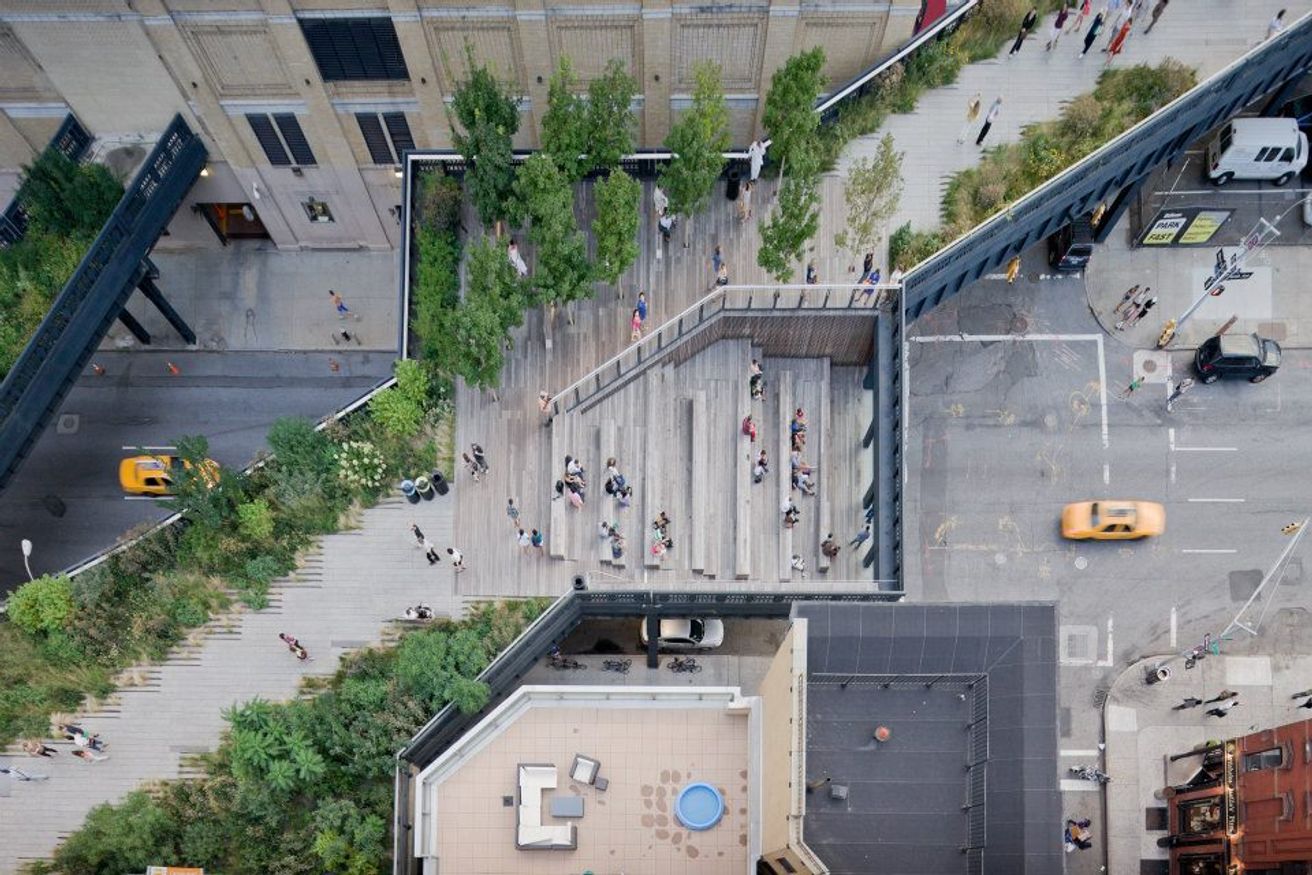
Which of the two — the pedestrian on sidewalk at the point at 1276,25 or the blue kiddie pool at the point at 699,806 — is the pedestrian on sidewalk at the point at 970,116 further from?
the blue kiddie pool at the point at 699,806

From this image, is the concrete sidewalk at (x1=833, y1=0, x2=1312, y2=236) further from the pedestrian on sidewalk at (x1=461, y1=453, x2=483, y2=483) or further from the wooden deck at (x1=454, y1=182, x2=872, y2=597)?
the pedestrian on sidewalk at (x1=461, y1=453, x2=483, y2=483)

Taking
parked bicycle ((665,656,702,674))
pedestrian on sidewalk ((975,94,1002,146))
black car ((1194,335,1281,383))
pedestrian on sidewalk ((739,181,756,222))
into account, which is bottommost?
parked bicycle ((665,656,702,674))

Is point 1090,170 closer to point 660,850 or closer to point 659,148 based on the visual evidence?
point 659,148

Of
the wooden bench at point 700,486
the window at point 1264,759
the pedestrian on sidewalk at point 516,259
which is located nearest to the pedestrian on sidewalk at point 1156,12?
the wooden bench at point 700,486

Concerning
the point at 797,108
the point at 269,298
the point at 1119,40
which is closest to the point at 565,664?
the point at 797,108

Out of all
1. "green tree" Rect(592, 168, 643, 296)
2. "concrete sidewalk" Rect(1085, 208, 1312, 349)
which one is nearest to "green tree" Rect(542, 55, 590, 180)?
"green tree" Rect(592, 168, 643, 296)

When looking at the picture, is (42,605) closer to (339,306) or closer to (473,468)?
(473,468)
